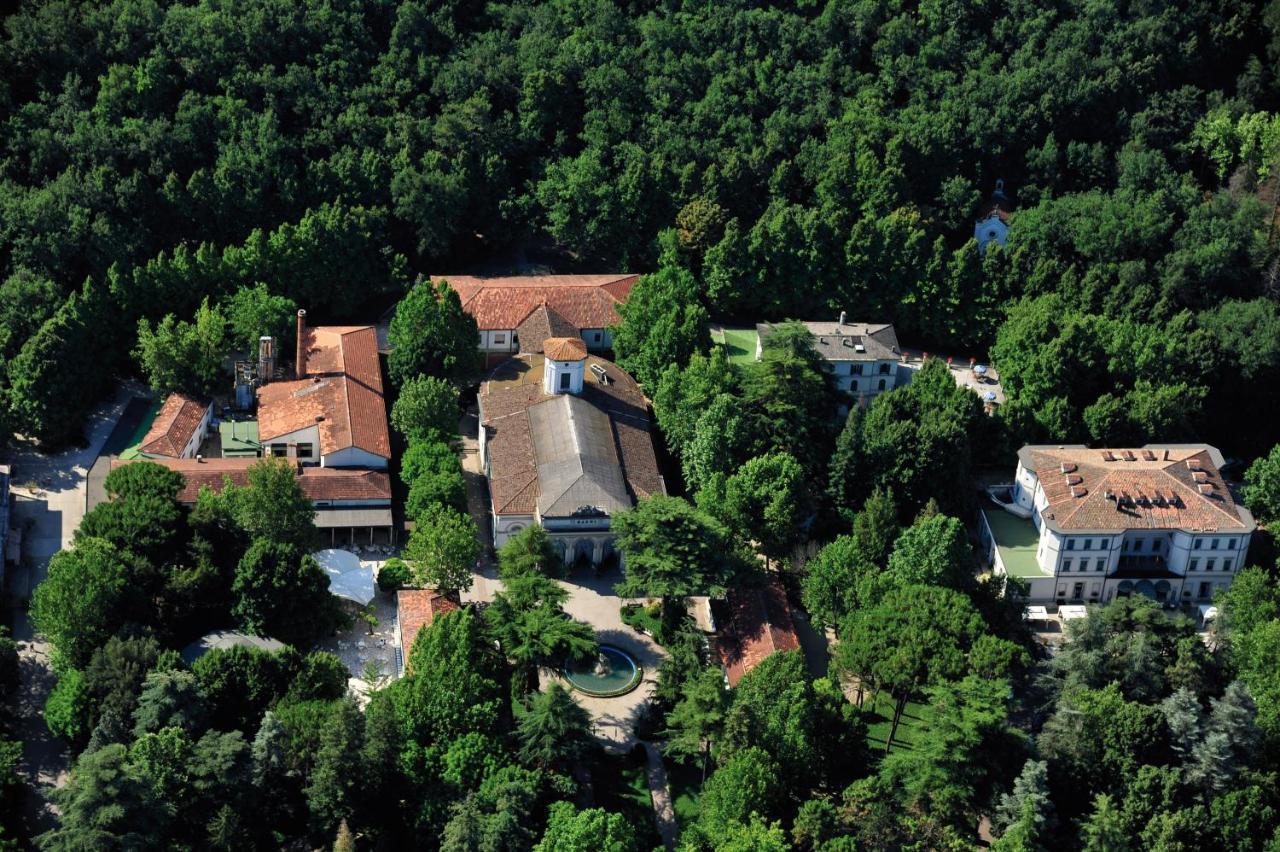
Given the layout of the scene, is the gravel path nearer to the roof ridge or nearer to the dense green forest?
→ the dense green forest

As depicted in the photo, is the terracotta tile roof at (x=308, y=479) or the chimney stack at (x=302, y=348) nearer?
the terracotta tile roof at (x=308, y=479)

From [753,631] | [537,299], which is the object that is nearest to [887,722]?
[753,631]

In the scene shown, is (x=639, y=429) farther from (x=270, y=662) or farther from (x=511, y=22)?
(x=511, y=22)

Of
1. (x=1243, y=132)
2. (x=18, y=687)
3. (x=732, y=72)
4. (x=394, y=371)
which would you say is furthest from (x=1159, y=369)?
(x=18, y=687)

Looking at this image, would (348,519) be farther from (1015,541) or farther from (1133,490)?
(1133,490)

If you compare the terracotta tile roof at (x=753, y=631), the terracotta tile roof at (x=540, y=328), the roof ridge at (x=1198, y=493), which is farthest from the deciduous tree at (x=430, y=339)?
the roof ridge at (x=1198, y=493)

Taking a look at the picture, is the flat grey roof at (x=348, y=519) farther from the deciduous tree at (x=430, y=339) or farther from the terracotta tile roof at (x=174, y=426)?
the deciduous tree at (x=430, y=339)
